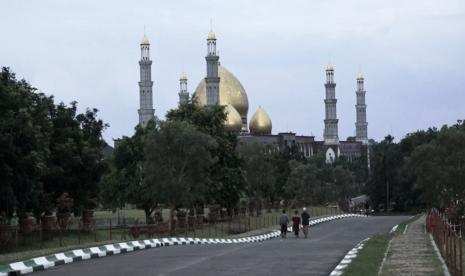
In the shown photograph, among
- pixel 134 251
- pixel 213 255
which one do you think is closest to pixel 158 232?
pixel 134 251

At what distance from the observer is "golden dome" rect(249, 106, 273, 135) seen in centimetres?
14812

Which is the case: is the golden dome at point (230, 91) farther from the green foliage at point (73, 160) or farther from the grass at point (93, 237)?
the green foliage at point (73, 160)

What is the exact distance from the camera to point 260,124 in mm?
148500

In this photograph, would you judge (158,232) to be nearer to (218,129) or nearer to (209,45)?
(218,129)

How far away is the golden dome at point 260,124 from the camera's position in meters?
148

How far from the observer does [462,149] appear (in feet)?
166

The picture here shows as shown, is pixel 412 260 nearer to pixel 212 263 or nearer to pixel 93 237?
pixel 212 263

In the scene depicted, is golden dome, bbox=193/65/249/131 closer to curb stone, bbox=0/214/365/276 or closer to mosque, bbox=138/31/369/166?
mosque, bbox=138/31/369/166

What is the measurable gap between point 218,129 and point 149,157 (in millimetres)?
14780

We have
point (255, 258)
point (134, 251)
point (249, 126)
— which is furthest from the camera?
point (249, 126)

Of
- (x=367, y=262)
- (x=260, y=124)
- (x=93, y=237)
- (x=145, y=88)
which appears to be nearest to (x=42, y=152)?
(x=93, y=237)


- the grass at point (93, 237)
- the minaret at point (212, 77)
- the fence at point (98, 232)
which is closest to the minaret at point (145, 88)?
the minaret at point (212, 77)

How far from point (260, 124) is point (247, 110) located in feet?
29.0

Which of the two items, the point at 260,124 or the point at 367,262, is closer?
the point at 367,262
